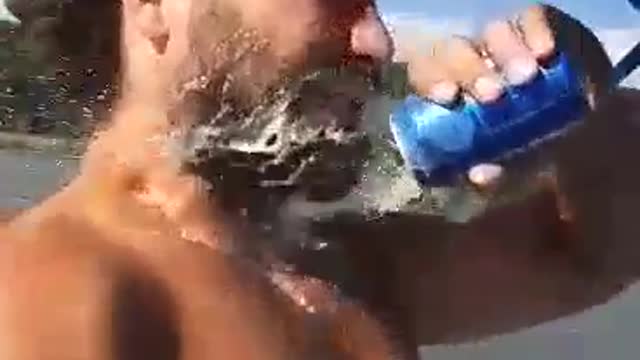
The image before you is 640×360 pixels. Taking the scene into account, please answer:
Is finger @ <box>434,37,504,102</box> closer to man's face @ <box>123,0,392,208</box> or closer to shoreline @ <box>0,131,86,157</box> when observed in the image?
man's face @ <box>123,0,392,208</box>

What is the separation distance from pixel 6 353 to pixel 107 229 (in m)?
0.18

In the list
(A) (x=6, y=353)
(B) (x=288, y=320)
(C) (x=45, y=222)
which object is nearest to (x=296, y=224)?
(B) (x=288, y=320)

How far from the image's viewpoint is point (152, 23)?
964 millimetres

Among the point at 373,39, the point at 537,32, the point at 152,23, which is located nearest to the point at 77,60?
the point at 152,23

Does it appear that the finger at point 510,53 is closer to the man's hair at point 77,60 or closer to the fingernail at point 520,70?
the fingernail at point 520,70

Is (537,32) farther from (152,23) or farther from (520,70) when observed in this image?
(152,23)

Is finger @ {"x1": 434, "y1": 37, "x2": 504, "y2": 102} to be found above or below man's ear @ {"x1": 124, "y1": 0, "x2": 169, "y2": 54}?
below

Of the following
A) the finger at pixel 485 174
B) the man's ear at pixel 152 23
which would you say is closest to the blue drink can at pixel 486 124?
the finger at pixel 485 174

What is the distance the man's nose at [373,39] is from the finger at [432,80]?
0.15 feet

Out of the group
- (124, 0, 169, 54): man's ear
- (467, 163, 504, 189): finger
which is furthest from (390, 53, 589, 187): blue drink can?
(124, 0, 169, 54): man's ear

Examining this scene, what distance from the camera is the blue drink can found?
3.32 ft

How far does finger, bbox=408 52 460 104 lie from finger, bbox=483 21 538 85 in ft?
0.12

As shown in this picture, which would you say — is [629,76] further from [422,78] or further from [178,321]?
[178,321]

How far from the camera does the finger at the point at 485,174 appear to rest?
3.42 ft
